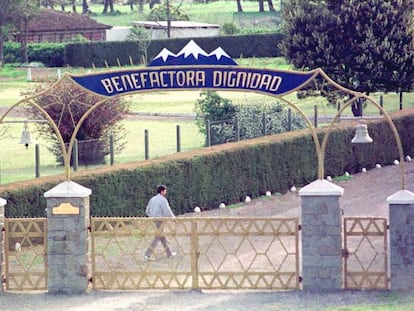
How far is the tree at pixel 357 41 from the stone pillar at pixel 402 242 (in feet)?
79.2

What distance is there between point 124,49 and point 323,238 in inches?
2282

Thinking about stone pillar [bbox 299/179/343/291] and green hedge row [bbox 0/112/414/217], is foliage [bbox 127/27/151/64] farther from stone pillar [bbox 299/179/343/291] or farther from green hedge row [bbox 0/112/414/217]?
stone pillar [bbox 299/179/343/291]

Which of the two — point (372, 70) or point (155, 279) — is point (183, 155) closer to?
point (155, 279)

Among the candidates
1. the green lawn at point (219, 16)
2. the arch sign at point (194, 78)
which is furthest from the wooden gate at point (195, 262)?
the green lawn at point (219, 16)

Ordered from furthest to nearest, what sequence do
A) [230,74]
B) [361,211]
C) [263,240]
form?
[361,211], [263,240], [230,74]

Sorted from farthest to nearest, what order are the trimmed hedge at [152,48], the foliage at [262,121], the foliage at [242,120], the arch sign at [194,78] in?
the trimmed hedge at [152,48], the foliage at [262,121], the foliage at [242,120], the arch sign at [194,78]

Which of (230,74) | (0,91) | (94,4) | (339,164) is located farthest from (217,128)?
(94,4)

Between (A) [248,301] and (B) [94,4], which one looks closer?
(A) [248,301]

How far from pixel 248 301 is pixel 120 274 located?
2127 mm

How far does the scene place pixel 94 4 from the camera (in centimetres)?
15912

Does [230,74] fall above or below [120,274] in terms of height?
above

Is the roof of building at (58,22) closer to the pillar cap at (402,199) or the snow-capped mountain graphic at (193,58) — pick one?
the snow-capped mountain graphic at (193,58)

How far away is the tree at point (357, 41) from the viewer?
43.5 metres

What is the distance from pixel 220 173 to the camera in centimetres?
2956
